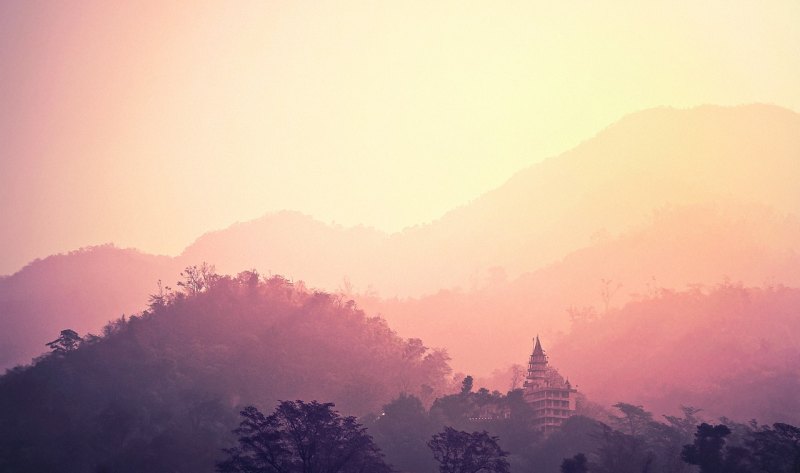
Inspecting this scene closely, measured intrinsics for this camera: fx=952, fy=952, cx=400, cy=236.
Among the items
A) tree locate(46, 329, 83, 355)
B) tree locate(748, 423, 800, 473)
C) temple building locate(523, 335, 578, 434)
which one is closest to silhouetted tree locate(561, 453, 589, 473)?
tree locate(748, 423, 800, 473)

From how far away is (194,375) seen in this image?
11381 cm

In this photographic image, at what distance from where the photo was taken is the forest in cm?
7138

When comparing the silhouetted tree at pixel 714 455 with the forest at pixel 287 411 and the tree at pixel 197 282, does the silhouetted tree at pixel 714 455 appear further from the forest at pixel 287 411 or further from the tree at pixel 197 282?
the tree at pixel 197 282

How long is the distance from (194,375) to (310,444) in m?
47.3

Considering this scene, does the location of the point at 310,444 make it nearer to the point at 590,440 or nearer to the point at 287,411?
the point at 287,411

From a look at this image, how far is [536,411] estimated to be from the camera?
348 ft

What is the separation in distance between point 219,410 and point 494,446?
3883 centimetres

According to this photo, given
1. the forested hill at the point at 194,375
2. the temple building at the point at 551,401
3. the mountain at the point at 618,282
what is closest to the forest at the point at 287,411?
the forested hill at the point at 194,375

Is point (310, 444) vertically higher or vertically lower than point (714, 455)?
higher

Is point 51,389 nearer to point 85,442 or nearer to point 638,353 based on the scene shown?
point 85,442

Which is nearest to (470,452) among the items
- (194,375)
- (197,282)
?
(194,375)

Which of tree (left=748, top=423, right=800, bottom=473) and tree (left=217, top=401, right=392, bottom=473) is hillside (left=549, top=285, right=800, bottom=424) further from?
tree (left=217, top=401, right=392, bottom=473)

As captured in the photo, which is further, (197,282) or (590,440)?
(197,282)

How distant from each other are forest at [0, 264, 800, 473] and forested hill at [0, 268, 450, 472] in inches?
8.6
